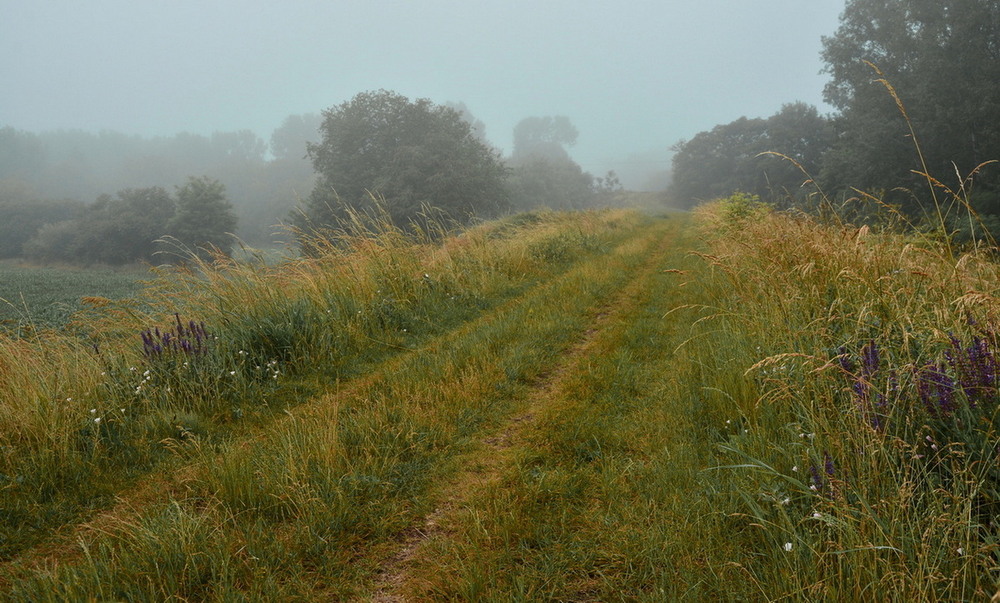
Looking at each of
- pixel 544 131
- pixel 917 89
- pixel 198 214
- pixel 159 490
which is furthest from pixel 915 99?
pixel 544 131

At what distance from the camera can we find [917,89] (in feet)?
71.1

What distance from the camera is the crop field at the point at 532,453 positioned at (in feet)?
6.07

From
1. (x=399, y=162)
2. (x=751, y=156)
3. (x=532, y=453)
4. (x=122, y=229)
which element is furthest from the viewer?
(x=751, y=156)

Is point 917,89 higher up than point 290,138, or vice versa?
point 290,138

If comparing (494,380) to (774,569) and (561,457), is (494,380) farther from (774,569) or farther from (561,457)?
(774,569)

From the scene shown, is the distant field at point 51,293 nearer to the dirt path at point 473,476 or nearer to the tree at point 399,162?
the dirt path at point 473,476

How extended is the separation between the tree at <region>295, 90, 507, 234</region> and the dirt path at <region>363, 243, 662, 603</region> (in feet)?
88.9

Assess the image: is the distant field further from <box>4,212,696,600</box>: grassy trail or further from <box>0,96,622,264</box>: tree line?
<box>4,212,696,600</box>: grassy trail

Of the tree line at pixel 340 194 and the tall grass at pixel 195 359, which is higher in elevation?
the tree line at pixel 340 194

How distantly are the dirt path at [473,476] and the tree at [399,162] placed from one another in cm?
2711

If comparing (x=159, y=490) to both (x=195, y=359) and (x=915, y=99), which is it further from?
(x=915, y=99)

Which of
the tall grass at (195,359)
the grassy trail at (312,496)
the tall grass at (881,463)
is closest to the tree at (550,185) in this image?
the tall grass at (195,359)

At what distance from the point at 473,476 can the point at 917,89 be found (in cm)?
2973

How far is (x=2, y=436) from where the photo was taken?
121 inches
